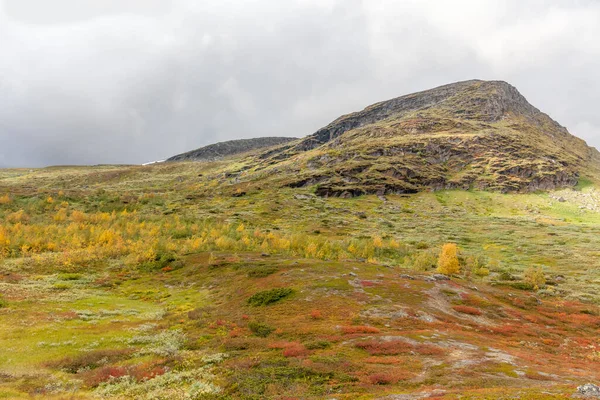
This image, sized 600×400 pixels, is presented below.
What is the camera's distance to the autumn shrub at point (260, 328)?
28.2 m

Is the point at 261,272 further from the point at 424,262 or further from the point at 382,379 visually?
the point at 424,262

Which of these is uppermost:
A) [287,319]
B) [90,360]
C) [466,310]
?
[90,360]

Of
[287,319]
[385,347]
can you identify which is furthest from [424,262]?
[385,347]

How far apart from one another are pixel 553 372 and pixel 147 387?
2324cm

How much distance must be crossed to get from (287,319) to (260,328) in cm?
363

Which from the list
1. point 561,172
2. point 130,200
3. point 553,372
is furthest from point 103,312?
point 561,172

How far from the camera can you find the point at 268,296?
39406 millimetres

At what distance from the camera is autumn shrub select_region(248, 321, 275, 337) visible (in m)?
28.2

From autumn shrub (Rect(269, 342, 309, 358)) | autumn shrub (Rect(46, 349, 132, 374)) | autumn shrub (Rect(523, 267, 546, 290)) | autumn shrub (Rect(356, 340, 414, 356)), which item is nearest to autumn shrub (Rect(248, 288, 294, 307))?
autumn shrub (Rect(269, 342, 309, 358))

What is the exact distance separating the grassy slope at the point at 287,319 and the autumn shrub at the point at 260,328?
0.53 metres

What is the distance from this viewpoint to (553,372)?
18.1m

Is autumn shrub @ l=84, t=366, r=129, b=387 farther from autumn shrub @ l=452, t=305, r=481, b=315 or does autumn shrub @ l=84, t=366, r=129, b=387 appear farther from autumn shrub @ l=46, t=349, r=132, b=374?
autumn shrub @ l=452, t=305, r=481, b=315

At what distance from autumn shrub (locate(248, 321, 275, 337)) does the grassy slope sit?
528 mm

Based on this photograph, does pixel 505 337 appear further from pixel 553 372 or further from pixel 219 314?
pixel 219 314
